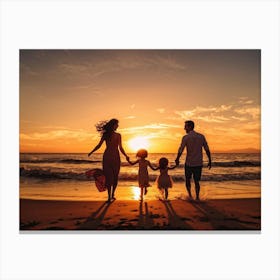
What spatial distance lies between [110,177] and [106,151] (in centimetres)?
38

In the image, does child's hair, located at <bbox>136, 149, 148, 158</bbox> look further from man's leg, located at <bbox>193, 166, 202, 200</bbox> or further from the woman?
man's leg, located at <bbox>193, 166, 202, 200</bbox>

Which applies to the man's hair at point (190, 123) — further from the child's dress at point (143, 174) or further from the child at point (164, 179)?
the child's dress at point (143, 174)

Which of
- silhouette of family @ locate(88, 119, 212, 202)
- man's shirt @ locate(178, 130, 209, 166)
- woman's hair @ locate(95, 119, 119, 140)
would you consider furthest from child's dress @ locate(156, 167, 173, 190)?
woman's hair @ locate(95, 119, 119, 140)

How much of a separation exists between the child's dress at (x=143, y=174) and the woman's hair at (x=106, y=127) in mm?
609

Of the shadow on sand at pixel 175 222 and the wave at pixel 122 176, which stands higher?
the wave at pixel 122 176

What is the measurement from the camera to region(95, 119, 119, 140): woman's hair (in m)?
5.75

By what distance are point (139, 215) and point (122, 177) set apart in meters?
0.59

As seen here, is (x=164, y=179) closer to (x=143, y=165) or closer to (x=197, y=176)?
(x=143, y=165)

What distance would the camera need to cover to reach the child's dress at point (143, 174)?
19.0 feet

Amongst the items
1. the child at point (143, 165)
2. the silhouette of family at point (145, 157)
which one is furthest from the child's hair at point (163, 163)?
the child at point (143, 165)

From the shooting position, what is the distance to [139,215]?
5.46 meters
